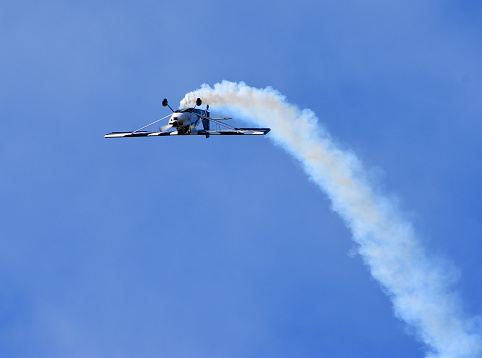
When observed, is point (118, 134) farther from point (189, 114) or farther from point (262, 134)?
point (262, 134)

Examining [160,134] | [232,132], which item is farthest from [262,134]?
[160,134]

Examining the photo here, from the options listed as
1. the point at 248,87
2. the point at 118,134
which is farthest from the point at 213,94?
the point at 118,134

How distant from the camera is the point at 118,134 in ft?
432

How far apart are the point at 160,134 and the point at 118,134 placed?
966 cm

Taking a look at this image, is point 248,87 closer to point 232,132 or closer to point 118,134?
point 232,132

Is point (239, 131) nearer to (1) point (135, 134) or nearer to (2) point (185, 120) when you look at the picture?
(2) point (185, 120)

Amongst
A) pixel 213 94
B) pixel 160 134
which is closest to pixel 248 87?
pixel 213 94

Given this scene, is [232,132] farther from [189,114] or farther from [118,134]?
[118,134]

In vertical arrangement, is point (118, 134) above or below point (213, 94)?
below

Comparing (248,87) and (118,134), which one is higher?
(248,87)

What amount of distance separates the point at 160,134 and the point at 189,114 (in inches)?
198

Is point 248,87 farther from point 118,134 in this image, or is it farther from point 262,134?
point 118,134

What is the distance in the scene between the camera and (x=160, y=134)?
12488cm

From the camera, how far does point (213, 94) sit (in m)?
131
